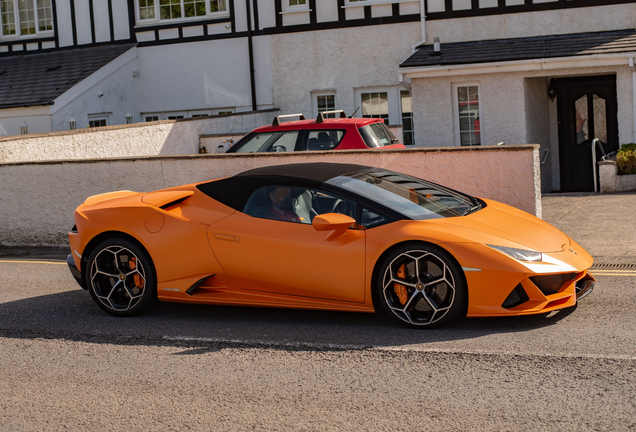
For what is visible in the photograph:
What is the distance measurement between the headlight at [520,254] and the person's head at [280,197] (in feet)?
5.90

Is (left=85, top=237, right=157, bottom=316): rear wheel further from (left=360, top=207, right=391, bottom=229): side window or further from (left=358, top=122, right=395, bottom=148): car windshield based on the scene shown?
(left=358, top=122, right=395, bottom=148): car windshield

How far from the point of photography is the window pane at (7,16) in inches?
965

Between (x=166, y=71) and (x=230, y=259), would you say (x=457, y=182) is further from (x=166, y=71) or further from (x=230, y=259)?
(x=166, y=71)

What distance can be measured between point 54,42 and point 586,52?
16357 mm

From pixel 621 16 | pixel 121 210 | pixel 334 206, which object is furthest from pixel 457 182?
pixel 621 16

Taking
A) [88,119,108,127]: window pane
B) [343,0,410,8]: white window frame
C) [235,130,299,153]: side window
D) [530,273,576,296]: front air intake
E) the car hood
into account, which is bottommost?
[530,273,576,296]: front air intake

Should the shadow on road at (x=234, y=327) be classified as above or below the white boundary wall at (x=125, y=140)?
below

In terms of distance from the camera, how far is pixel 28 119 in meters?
19.6

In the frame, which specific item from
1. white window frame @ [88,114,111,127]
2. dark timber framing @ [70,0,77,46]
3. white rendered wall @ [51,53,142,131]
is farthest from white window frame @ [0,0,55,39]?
white window frame @ [88,114,111,127]

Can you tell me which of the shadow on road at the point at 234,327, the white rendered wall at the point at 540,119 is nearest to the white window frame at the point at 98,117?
the white rendered wall at the point at 540,119

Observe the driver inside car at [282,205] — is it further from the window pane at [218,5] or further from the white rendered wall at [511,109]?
the window pane at [218,5]

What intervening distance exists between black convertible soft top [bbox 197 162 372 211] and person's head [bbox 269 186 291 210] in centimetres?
5

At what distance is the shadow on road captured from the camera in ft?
19.2

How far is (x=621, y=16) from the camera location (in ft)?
60.3
